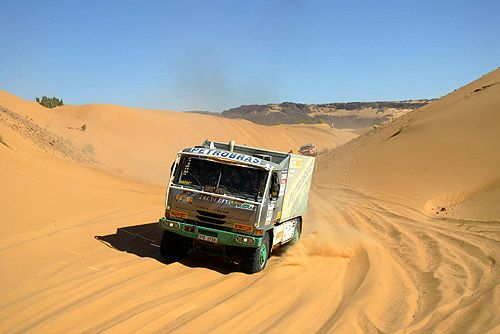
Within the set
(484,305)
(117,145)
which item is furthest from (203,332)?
(117,145)

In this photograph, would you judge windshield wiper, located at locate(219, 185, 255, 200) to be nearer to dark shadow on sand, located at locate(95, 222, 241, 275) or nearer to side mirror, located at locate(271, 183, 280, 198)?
Result: side mirror, located at locate(271, 183, 280, 198)

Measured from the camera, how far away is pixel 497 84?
120 feet

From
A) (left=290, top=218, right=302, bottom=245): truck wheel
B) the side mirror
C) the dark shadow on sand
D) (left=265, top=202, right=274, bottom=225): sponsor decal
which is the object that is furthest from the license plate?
(left=290, top=218, right=302, bottom=245): truck wheel

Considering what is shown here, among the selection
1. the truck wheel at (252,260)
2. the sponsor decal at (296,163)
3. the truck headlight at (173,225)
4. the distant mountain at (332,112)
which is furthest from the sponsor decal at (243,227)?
the distant mountain at (332,112)

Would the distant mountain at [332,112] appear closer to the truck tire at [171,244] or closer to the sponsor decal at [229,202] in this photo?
the truck tire at [171,244]

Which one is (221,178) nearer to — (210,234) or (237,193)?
(237,193)

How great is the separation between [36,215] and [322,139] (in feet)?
200

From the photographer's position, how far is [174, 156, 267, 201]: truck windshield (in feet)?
34.7

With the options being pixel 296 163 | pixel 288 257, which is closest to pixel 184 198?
pixel 288 257

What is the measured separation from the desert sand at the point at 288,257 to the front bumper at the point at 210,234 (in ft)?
2.15

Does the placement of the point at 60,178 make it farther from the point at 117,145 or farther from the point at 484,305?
the point at 117,145

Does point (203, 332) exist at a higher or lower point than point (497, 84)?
lower

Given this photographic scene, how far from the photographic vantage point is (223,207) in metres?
10.3

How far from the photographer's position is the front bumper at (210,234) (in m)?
10.1
